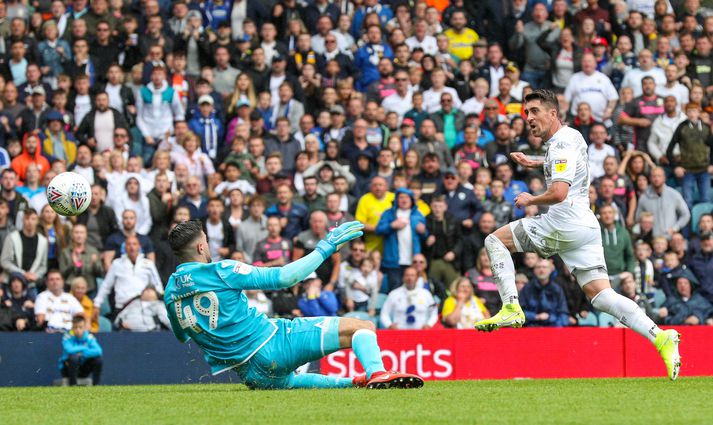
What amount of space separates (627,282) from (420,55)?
21.4ft

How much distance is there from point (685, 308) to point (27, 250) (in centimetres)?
957

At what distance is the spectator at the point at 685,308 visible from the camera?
60.0 feet

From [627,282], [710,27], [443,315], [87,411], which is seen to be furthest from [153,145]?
[87,411]

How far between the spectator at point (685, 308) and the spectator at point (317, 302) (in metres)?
4.78

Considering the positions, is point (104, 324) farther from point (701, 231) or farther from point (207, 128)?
point (701, 231)

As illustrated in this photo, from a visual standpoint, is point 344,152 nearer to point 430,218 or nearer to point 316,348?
point 430,218

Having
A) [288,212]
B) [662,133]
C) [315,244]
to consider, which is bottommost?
[315,244]

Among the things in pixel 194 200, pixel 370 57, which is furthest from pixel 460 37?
pixel 194 200

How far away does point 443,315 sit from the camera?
18.1 metres

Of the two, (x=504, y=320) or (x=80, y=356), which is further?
(x=80, y=356)

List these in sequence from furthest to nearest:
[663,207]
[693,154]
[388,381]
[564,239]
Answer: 1. [693,154]
2. [663,207]
3. [564,239]
4. [388,381]

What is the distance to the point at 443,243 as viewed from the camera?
19.0 m

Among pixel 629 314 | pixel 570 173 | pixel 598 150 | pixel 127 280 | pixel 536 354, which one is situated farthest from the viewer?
pixel 598 150

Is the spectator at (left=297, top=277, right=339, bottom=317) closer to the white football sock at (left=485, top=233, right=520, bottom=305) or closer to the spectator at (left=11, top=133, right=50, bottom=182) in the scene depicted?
the spectator at (left=11, top=133, right=50, bottom=182)
